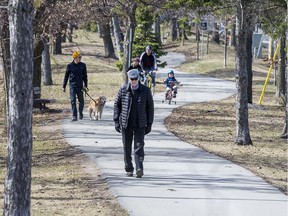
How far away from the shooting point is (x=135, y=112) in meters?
11.7

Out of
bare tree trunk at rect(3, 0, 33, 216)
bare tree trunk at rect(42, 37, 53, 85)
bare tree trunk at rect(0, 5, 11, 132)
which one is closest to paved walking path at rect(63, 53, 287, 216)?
bare tree trunk at rect(0, 5, 11, 132)

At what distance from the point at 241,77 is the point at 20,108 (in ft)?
31.5

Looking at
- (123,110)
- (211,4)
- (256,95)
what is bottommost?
Result: (256,95)

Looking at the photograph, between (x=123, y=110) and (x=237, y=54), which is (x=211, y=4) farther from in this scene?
(x=123, y=110)

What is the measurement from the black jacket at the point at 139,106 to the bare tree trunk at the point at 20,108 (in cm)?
398

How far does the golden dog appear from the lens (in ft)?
65.1

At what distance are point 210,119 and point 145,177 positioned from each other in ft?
33.4

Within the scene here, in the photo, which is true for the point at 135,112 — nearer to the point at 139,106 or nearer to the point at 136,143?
the point at 139,106

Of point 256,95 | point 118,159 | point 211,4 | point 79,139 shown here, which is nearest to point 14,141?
point 118,159

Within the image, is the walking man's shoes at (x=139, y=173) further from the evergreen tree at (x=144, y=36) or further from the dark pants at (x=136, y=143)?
the evergreen tree at (x=144, y=36)

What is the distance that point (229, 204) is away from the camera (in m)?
10.5

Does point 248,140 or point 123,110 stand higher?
point 123,110

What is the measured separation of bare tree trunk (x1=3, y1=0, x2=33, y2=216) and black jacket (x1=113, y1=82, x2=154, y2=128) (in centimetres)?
398

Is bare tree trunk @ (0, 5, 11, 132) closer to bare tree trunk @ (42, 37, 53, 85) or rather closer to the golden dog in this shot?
the golden dog
